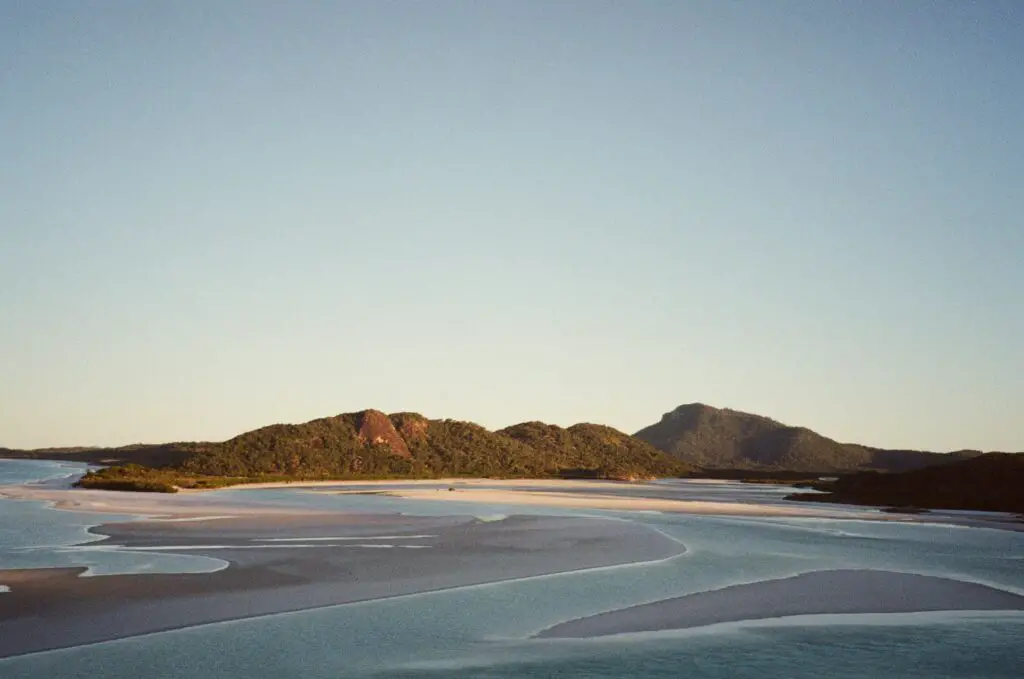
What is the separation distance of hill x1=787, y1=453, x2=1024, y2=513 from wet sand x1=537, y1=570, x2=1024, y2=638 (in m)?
44.4

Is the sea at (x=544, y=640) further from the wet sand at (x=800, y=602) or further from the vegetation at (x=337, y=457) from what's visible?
the vegetation at (x=337, y=457)

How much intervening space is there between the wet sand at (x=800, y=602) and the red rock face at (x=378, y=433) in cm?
16320

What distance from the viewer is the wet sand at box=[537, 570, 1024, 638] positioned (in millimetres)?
20325

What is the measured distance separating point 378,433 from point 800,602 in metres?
173

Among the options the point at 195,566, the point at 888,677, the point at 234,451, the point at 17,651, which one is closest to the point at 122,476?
the point at 234,451

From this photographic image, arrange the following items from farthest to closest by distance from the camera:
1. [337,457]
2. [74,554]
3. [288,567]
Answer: [337,457] < [74,554] < [288,567]

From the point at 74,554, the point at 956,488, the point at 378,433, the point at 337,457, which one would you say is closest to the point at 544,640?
the point at 74,554

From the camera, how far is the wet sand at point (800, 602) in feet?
66.7

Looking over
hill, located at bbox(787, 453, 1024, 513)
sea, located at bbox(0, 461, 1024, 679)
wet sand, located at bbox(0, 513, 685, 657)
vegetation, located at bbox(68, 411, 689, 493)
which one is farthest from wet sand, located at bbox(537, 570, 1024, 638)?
vegetation, located at bbox(68, 411, 689, 493)

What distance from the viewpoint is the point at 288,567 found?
27.9 m

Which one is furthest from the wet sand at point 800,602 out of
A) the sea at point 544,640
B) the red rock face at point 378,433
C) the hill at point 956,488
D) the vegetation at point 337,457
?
the red rock face at point 378,433

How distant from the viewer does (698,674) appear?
15.7 meters

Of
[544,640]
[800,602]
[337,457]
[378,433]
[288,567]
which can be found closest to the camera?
[544,640]

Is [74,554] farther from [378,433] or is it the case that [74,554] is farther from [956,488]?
[378,433]
